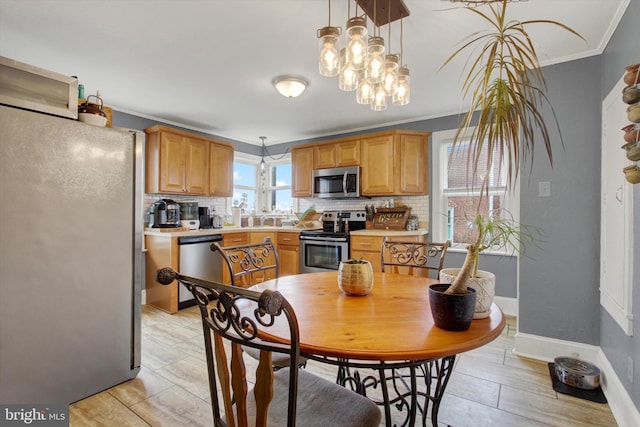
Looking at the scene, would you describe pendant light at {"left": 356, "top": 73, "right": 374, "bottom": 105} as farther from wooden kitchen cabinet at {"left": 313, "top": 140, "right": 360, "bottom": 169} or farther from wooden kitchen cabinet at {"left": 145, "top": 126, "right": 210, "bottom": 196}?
wooden kitchen cabinet at {"left": 145, "top": 126, "right": 210, "bottom": 196}

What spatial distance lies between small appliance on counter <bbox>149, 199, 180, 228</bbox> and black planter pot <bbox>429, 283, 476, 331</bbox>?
3565 millimetres

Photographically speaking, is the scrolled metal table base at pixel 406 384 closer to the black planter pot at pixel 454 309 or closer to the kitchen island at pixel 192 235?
the black planter pot at pixel 454 309

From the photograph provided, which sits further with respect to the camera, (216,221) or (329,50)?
(216,221)

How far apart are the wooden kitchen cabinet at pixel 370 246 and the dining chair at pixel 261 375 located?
8.50 feet

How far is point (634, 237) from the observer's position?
1619 millimetres

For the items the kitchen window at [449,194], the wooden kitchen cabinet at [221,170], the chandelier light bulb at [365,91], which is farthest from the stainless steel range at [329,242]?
the chandelier light bulb at [365,91]

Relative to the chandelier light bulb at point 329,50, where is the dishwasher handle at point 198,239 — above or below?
below

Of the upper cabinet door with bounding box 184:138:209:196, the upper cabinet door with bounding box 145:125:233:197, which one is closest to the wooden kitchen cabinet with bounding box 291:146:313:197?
the upper cabinet door with bounding box 145:125:233:197

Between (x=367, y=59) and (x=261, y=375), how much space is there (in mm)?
1437

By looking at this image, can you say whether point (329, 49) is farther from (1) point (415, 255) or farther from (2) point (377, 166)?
(2) point (377, 166)

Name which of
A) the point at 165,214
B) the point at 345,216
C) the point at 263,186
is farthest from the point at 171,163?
the point at 345,216

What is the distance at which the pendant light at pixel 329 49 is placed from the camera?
1481mm

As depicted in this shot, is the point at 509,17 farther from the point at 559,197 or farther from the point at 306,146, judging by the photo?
the point at 306,146

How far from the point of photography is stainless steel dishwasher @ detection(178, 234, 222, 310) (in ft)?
11.7
